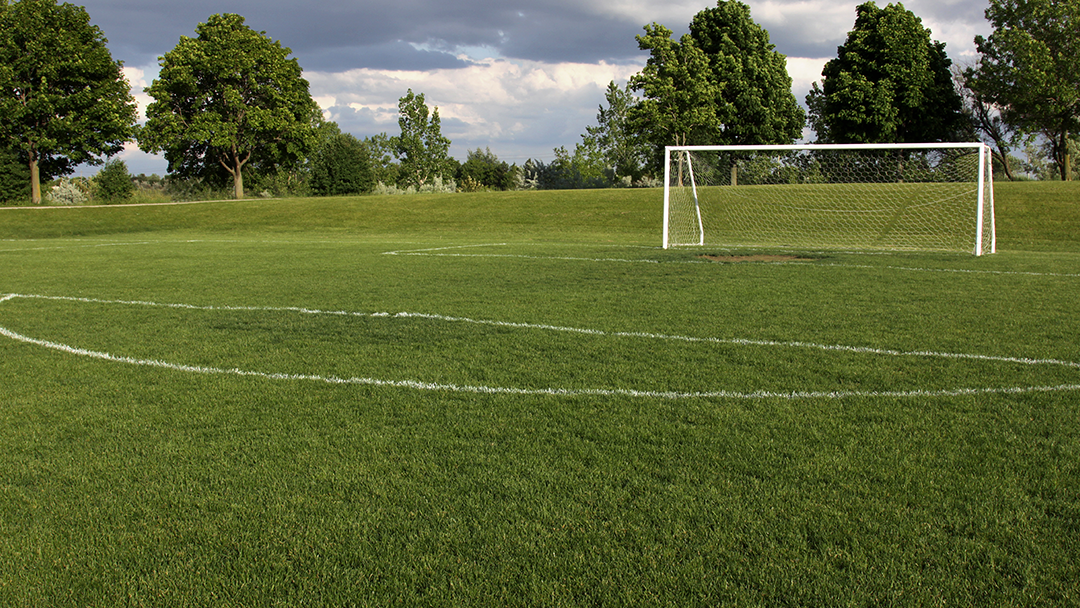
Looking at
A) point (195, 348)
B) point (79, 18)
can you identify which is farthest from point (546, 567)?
point (79, 18)

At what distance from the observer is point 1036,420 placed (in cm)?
364

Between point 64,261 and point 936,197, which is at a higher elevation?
point 936,197

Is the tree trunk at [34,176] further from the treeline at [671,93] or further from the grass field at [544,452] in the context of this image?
the grass field at [544,452]

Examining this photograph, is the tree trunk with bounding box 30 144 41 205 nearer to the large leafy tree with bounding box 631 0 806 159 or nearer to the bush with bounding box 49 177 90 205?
the bush with bounding box 49 177 90 205

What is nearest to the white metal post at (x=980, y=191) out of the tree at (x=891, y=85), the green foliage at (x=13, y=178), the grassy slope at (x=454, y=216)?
the grassy slope at (x=454, y=216)

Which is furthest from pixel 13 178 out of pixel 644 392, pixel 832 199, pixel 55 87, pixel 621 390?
pixel 644 392

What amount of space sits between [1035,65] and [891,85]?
20.5ft

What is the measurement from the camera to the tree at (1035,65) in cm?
3362

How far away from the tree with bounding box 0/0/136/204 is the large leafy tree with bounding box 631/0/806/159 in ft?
91.9

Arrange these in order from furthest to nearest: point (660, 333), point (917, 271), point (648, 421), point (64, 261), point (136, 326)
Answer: point (64, 261) → point (917, 271) → point (136, 326) → point (660, 333) → point (648, 421)

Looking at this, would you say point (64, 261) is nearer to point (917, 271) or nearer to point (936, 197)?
point (917, 271)

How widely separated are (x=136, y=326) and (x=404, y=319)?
246 centimetres

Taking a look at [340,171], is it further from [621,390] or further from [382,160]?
[621,390]

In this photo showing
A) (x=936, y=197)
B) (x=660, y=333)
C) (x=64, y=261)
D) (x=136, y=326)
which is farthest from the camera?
(x=936, y=197)
